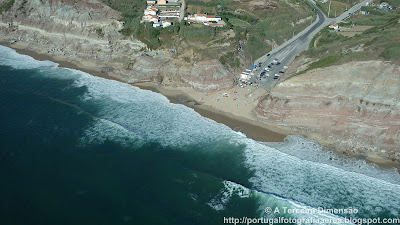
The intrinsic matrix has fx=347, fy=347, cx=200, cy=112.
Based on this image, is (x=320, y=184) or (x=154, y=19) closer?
(x=320, y=184)

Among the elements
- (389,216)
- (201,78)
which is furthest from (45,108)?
(389,216)

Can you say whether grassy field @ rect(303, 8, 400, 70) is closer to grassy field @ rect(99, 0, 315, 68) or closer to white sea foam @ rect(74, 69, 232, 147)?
grassy field @ rect(99, 0, 315, 68)

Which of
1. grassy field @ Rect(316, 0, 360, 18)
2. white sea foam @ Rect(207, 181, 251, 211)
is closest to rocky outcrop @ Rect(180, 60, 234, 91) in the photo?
white sea foam @ Rect(207, 181, 251, 211)

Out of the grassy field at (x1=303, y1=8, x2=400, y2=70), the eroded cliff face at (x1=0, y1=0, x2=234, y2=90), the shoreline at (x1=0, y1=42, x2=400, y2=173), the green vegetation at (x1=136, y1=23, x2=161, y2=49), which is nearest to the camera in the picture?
the shoreline at (x1=0, y1=42, x2=400, y2=173)

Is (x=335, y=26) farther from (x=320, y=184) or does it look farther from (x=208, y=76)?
(x=320, y=184)

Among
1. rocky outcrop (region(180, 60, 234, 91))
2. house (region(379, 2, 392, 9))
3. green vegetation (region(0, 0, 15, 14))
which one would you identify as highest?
house (region(379, 2, 392, 9))

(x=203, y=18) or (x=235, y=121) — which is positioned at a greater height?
(x=203, y=18)

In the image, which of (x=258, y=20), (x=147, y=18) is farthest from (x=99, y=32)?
(x=258, y=20)

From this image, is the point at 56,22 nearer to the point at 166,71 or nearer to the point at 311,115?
the point at 166,71
